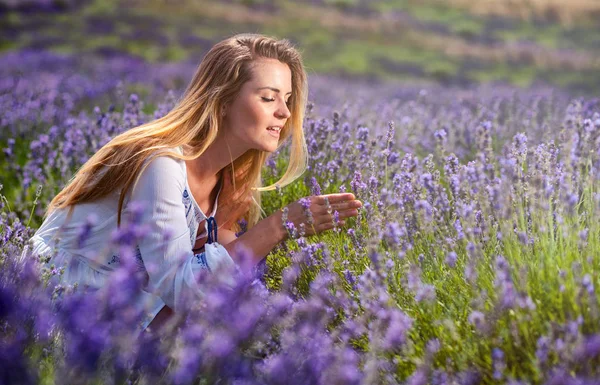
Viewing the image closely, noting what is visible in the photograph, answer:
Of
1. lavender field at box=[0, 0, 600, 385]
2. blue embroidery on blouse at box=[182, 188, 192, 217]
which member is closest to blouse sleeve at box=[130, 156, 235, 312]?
blue embroidery on blouse at box=[182, 188, 192, 217]

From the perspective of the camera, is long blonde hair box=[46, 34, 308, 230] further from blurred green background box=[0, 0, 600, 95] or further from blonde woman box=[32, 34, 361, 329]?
blurred green background box=[0, 0, 600, 95]

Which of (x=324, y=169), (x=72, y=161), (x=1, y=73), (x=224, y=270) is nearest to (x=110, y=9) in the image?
(x=1, y=73)

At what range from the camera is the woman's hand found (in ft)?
8.03

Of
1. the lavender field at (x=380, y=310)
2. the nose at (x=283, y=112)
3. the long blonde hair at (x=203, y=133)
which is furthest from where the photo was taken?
the nose at (x=283, y=112)

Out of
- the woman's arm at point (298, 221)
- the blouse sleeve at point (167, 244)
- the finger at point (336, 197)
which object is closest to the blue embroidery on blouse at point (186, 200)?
the blouse sleeve at point (167, 244)

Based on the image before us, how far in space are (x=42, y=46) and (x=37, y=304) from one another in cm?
1113

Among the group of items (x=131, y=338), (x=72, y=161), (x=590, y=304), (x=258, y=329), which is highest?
(x=590, y=304)

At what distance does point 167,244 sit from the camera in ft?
7.65

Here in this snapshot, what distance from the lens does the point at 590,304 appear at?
1.67 meters

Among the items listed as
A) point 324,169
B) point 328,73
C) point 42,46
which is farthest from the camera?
point 328,73

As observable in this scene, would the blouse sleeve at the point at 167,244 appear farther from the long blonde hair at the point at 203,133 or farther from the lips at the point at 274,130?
the lips at the point at 274,130

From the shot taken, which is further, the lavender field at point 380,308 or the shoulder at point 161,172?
the shoulder at point 161,172

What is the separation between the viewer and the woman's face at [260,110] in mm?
2662

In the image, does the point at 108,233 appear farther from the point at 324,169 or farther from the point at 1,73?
the point at 1,73
